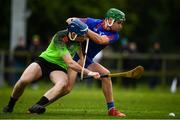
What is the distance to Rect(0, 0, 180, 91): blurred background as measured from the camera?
122 ft

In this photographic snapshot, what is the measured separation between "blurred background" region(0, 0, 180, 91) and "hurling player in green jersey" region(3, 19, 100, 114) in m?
16.5

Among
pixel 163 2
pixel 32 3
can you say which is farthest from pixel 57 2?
pixel 163 2

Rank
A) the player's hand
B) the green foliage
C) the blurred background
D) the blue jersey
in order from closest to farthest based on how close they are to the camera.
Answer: the player's hand, the blue jersey, the blurred background, the green foliage

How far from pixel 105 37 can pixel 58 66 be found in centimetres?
110

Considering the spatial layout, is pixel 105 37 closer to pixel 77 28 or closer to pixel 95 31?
pixel 95 31

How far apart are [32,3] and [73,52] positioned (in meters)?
28.0

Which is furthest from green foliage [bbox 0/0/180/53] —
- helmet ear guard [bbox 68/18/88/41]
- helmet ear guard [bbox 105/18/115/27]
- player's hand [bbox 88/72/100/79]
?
player's hand [bbox 88/72/100/79]

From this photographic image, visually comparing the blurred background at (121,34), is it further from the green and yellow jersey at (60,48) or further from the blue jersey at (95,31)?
the green and yellow jersey at (60,48)

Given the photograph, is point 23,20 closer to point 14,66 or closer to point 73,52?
point 14,66

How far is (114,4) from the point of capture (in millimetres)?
47500

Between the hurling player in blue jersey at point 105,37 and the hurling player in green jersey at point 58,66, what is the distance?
0.36 meters

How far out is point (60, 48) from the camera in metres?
17.0

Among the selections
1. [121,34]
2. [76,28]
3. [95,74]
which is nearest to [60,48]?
[76,28]

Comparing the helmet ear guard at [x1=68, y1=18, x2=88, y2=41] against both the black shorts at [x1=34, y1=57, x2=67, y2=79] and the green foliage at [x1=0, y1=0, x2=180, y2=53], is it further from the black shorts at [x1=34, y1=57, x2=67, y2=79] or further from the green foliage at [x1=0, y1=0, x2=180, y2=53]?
the green foliage at [x1=0, y1=0, x2=180, y2=53]
